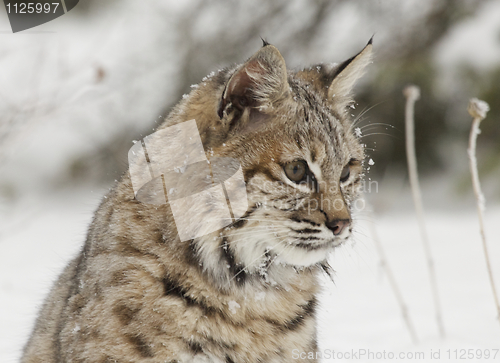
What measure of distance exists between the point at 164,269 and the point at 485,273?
4.26m

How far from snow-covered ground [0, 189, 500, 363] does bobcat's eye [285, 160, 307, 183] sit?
47cm

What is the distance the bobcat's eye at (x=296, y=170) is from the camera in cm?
231

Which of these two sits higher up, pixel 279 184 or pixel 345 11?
pixel 345 11

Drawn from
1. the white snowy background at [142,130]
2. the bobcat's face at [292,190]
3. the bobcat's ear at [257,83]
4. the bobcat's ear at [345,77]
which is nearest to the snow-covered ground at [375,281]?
the white snowy background at [142,130]

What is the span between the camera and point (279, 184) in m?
2.28

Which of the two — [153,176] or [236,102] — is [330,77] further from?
[153,176]

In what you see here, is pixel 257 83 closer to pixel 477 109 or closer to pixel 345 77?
pixel 345 77

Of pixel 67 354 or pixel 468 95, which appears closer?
pixel 67 354

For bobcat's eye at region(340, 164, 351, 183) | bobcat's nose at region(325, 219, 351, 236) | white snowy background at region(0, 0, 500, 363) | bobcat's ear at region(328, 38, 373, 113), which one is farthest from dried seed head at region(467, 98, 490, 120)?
white snowy background at region(0, 0, 500, 363)

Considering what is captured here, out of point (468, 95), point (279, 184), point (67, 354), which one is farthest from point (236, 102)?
point (468, 95)

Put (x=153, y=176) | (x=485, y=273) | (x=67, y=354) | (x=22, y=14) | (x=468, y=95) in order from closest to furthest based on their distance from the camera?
(x=67, y=354) < (x=153, y=176) < (x=485, y=273) < (x=22, y=14) < (x=468, y=95)

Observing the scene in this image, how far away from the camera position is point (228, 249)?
2.34 metres

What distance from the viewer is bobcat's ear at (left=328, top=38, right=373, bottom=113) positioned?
2669 millimetres

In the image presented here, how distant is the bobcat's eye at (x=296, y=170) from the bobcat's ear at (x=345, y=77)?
592 millimetres
